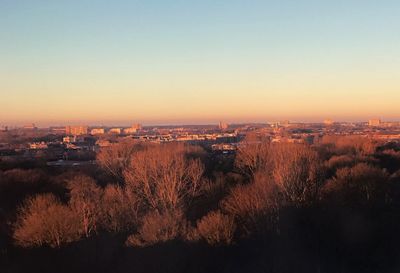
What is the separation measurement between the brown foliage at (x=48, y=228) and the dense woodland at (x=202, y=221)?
38 mm

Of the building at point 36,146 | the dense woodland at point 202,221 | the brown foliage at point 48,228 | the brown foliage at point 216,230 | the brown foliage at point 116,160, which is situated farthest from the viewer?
the building at point 36,146

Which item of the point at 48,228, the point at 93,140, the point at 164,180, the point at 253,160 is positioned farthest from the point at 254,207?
the point at 93,140

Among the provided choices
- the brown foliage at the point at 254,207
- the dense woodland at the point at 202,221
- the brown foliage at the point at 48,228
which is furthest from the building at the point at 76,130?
the brown foliage at the point at 48,228

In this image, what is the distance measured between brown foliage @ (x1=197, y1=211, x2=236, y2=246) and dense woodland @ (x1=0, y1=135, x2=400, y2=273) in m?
0.04

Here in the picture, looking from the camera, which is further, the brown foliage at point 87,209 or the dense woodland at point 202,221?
the brown foliage at point 87,209

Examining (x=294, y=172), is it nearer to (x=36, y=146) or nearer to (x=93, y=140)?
(x=36, y=146)

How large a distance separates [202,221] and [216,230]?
0.73 m

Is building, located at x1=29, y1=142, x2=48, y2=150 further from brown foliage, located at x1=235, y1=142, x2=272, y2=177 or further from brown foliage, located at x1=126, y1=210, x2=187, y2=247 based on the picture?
brown foliage, located at x1=126, y1=210, x2=187, y2=247

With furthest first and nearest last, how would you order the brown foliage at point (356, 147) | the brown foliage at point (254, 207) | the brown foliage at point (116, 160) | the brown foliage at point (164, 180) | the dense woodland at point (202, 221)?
the brown foliage at point (356, 147) < the brown foliage at point (116, 160) < the brown foliage at point (164, 180) < the brown foliage at point (254, 207) < the dense woodland at point (202, 221)

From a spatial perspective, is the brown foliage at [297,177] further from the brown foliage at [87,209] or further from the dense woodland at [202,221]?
the brown foliage at [87,209]

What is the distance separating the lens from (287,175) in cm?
2567

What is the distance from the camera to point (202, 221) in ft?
63.6

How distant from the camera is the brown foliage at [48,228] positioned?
18141 mm

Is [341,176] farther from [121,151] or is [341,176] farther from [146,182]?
[121,151]
